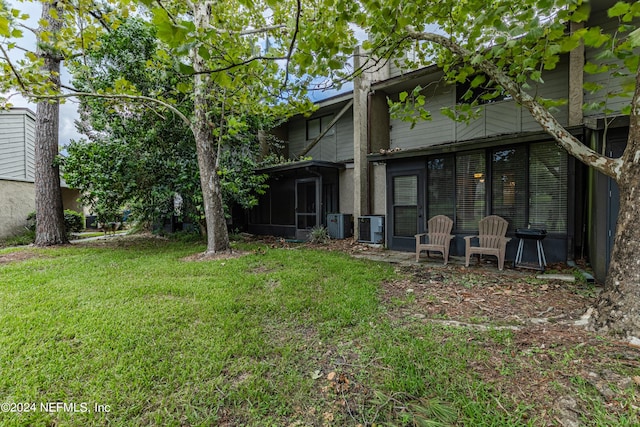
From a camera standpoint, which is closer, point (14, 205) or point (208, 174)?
point (208, 174)

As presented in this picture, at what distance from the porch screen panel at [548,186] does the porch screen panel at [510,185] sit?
13 centimetres

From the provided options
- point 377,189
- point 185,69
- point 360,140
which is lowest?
point 377,189

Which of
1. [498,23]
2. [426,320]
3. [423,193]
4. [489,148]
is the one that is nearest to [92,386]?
[426,320]

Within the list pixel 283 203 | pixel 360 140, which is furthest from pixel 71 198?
pixel 360 140

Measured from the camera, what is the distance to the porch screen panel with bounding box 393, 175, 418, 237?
7281mm

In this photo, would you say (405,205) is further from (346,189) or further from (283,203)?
(283,203)

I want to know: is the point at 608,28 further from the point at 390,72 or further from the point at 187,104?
the point at 187,104

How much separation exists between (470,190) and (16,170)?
54.0ft

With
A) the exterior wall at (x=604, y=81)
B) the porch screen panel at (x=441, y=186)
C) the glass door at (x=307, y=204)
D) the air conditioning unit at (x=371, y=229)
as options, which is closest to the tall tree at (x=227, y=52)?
the porch screen panel at (x=441, y=186)

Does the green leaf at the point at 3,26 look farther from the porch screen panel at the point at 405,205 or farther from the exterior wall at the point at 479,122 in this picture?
the porch screen panel at the point at 405,205

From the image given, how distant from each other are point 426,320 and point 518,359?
3.24 feet

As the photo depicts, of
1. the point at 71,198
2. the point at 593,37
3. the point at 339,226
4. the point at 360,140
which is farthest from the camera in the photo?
the point at 71,198

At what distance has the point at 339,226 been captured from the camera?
31.3 ft

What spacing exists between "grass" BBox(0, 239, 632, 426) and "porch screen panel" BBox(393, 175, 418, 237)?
3.55m
